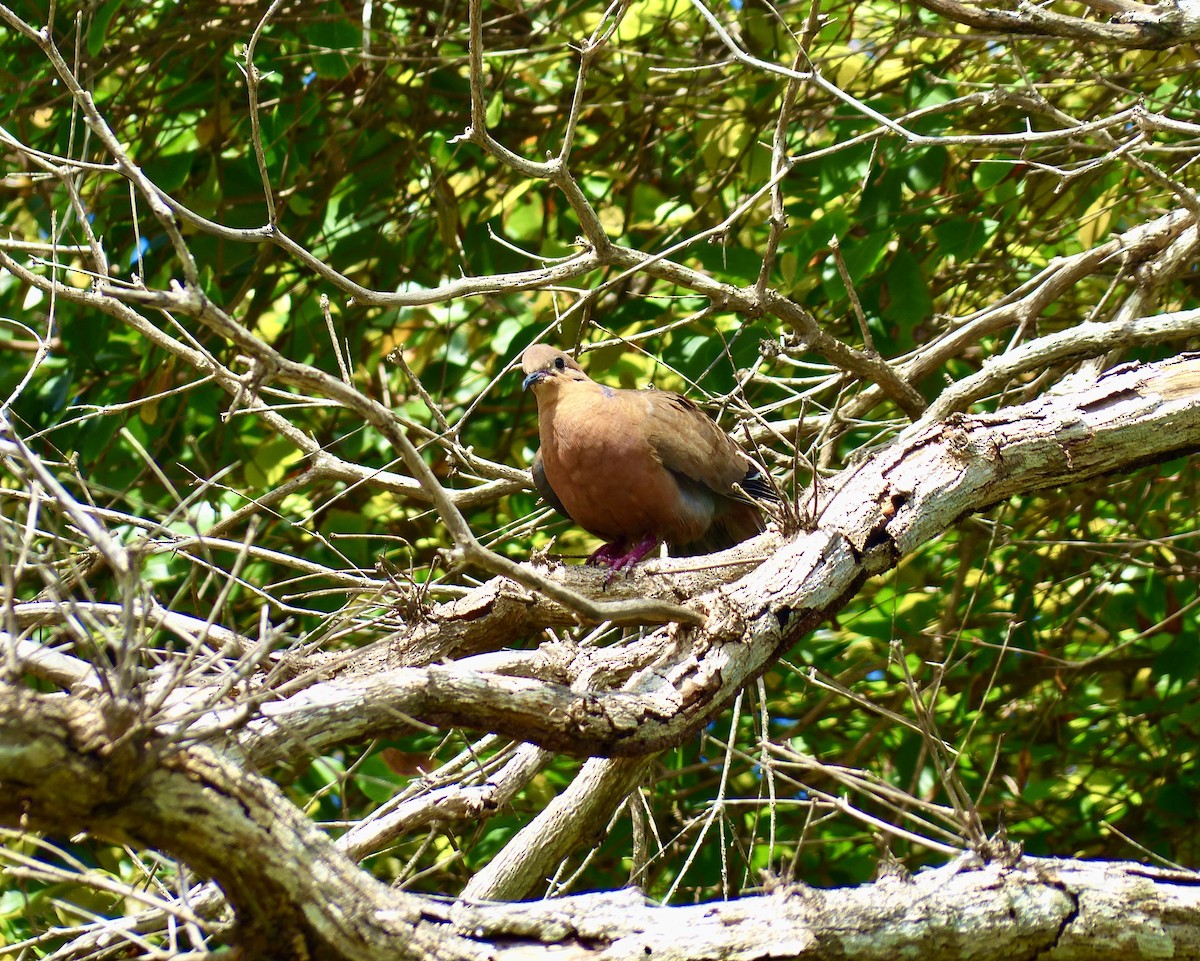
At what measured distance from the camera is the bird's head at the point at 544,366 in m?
4.31

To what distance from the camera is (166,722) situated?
4.87 ft

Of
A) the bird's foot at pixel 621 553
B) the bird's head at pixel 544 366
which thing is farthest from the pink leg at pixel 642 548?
the bird's head at pixel 544 366

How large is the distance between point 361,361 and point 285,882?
3.82 meters

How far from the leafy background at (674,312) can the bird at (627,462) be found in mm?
186

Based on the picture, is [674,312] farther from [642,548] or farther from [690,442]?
[642,548]

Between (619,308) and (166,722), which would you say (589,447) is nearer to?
(619,308)

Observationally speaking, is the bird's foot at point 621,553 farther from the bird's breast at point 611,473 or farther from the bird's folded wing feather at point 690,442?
the bird's folded wing feather at point 690,442

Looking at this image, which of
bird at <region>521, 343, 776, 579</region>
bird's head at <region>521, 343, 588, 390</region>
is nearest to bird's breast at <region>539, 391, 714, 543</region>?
bird at <region>521, 343, 776, 579</region>

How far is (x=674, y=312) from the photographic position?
15.8 feet

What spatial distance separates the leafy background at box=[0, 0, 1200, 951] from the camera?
4.36 meters

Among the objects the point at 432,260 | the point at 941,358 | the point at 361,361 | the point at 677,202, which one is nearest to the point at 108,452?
the point at 361,361

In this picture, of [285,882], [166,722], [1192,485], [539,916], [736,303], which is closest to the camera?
[166,722]

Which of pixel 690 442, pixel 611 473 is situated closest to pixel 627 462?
pixel 611 473

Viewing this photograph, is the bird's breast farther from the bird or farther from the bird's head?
the bird's head
